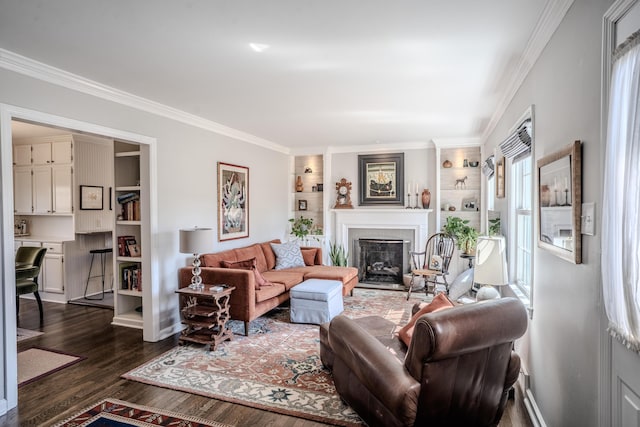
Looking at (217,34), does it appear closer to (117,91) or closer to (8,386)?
(117,91)

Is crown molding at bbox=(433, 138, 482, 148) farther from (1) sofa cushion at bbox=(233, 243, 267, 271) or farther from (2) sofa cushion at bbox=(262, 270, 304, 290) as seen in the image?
(1) sofa cushion at bbox=(233, 243, 267, 271)

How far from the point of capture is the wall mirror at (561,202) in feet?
5.42

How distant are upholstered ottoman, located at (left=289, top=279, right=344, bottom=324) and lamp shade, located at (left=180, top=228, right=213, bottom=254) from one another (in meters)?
1.21

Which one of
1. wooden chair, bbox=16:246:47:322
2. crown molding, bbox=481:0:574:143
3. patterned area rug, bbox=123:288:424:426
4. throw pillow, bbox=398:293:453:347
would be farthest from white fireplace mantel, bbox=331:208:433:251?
wooden chair, bbox=16:246:47:322

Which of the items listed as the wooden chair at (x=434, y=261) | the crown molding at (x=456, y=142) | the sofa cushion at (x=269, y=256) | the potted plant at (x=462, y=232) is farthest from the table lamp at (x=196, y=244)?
the crown molding at (x=456, y=142)

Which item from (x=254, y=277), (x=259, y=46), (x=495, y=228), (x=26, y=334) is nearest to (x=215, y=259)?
(x=254, y=277)

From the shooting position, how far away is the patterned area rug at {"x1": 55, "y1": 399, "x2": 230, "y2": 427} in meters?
2.37

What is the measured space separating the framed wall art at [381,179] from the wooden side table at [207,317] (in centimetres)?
346

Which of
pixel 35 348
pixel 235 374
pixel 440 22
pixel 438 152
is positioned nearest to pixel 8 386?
pixel 35 348

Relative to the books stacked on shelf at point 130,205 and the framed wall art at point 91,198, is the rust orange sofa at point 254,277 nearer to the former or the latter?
the books stacked on shelf at point 130,205

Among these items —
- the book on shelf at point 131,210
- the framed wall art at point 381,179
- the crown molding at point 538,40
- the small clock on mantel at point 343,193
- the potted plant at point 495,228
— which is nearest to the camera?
the crown molding at point 538,40

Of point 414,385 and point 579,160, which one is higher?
point 579,160

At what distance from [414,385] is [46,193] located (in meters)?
6.42

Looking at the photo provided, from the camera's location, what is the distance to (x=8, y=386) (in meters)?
2.57
